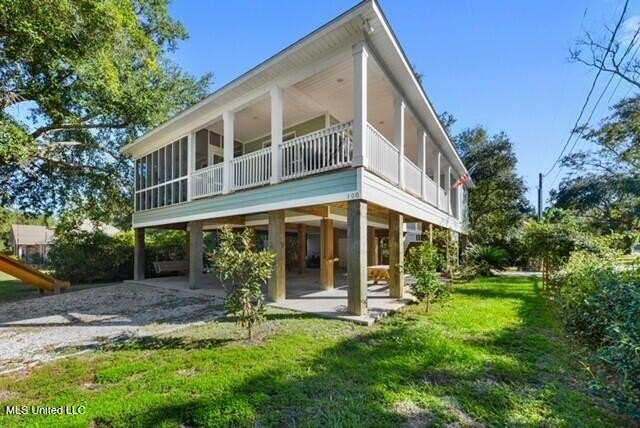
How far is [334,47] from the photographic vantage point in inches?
277

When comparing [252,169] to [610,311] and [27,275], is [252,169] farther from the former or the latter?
[27,275]

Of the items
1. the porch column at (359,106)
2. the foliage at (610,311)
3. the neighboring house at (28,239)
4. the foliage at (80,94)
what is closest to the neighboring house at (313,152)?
the porch column at (359,106)

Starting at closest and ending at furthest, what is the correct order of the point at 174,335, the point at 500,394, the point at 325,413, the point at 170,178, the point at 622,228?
the point at 325,413 < the point at 500,394 < the point at 174,335 < the point at 170,178 < the point at 622,228

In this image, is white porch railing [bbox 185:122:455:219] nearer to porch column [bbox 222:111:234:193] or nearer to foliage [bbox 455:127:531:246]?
porch column [bbox 222:111:234:193]

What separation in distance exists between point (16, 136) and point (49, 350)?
7291 mm

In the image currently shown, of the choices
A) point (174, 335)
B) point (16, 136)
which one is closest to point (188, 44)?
point (16, 136)

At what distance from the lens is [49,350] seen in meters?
5.59

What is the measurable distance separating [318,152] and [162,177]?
8.17m

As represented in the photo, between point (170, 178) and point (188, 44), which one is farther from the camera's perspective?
point (188, 44)

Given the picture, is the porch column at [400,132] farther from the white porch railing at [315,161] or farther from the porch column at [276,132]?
the porch column at [276,132]

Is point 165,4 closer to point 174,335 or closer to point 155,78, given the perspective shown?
point 155,78

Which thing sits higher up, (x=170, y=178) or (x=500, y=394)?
(x=170, y=178)

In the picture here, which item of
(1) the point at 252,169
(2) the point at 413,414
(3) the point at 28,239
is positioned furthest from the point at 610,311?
(3) the point at 28,239

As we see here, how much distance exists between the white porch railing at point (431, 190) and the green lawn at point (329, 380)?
642 cm
